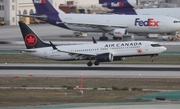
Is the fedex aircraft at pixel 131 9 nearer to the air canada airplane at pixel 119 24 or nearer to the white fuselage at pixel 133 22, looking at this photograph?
the white fuselage at pixel 133 22

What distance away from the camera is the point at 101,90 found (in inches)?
1687

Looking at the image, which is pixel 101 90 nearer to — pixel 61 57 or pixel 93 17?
pixel 61 57

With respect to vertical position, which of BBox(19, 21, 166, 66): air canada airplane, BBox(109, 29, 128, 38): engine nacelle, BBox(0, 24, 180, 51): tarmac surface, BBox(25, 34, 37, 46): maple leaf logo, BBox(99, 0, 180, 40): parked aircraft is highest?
BBox(99, 0, 180, 40): parked aircraft

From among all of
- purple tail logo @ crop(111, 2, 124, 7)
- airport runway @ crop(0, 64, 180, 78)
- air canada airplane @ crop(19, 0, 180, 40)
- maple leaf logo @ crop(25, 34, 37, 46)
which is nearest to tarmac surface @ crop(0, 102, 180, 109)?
airport runway @ crop(0, 64, 180, 78)

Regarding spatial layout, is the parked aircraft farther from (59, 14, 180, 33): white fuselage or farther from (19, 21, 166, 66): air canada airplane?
(19, 21, 166, 66): air canada airplane

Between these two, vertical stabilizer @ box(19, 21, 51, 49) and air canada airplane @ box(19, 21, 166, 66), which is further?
vertical stabilizer @ box(19, 21, 51, 49)

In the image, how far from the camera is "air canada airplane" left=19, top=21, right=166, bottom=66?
57.2m

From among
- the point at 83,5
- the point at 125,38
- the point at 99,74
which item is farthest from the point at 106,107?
the point at 83,5

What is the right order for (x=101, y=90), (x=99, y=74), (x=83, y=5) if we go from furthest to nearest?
(x=83, y=5) < (x=99, y=74) < (x=101, y=90)

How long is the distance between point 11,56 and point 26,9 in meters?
69.6

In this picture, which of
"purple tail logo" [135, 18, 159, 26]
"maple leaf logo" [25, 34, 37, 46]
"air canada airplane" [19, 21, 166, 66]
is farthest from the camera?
"purple tail logo" [135, 18, 159, 26]

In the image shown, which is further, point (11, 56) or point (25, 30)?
point (11, 56)

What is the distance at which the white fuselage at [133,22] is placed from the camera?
88438mm

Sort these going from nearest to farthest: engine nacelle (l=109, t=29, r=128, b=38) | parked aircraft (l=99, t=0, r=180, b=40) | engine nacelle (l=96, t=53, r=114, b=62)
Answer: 1. engine nacelle (l=96, t=53, r=114, b=62)
2. engine nacelle (l=109, t=29, r=128, b=38)
3. parked aircraft (l=99, t=0, r=180, b=40)
